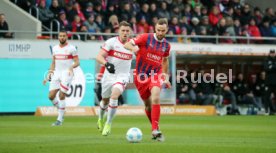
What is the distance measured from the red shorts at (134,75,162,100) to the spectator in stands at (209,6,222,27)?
19.3m

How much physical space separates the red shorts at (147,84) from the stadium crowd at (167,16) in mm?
14500

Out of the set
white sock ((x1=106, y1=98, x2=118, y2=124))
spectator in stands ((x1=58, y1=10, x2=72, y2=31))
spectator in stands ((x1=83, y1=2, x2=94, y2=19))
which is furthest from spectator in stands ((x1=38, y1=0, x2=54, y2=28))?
white sock ((x1=106, y1=98, x2=118, y2=124))

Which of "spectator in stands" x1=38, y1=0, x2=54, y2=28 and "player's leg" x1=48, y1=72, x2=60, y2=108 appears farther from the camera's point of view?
"spectator in stands" x1=38, y1=0, x2=54, y2=28

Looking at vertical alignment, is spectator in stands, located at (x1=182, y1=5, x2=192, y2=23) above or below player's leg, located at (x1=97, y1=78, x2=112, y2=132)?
above

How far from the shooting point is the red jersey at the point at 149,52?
14438 mm

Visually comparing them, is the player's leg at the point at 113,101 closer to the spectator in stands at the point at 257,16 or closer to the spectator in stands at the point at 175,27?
the spectator in stands at the point at 175,27

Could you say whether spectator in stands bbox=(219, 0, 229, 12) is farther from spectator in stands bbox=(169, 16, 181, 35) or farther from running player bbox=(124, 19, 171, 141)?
running player bbox=(124, 19, 171, 141)

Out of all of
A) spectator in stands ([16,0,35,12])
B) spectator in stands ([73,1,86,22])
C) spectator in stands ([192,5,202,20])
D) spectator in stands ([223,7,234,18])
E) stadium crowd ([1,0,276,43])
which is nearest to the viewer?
spectator in stands ([16,0,35,12])

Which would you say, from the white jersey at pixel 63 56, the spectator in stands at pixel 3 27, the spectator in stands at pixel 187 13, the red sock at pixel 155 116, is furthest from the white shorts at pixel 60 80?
the spectator in stands at pixel 187 13

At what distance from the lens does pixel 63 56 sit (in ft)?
68.3

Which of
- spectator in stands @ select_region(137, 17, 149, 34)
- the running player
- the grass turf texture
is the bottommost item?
the grass turf texture

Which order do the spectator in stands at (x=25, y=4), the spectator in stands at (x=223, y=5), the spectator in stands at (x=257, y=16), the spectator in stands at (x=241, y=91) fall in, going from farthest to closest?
the spectator in stands at (x=223, y=5) → the spectator in stands at (x=257, y=16) → the spectator in stands at (x=241, y=91) → the spectator in stands at (x=25, y=4)

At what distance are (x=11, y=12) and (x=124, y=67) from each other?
489 inches

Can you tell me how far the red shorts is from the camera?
14.4m
